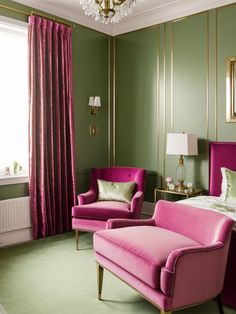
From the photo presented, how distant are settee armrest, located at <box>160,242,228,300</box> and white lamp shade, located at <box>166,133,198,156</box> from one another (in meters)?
1.91

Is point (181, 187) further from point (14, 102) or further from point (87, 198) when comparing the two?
point (14, 102)

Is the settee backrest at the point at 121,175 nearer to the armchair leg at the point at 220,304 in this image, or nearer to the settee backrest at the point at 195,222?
the settee backrest at the point at 195,222

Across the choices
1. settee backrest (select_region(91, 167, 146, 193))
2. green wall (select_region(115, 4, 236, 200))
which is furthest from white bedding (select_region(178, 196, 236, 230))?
settee backrest (select_region(91, 167, 146, 193))

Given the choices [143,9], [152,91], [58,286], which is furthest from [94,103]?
[58,286]

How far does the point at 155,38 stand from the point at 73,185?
2371 millimetres

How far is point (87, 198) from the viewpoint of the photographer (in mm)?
4207

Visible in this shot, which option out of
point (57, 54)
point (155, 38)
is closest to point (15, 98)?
point (57, 54)

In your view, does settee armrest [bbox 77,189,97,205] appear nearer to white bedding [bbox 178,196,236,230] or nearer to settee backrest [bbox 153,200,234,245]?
white bedding [bbox 178,196,236,230]

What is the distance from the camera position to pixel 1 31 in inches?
161

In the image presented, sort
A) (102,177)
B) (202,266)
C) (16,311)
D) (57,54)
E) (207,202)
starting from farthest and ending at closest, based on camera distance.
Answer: (102,177) < (57,54) < (207,202) < (16,311) < (202,266)

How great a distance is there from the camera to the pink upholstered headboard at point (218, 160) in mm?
3955

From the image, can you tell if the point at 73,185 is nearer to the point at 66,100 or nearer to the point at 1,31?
the point at 66,100

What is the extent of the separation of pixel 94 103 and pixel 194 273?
3266 millimetres

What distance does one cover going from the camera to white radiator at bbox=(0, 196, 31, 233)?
3994 mm
